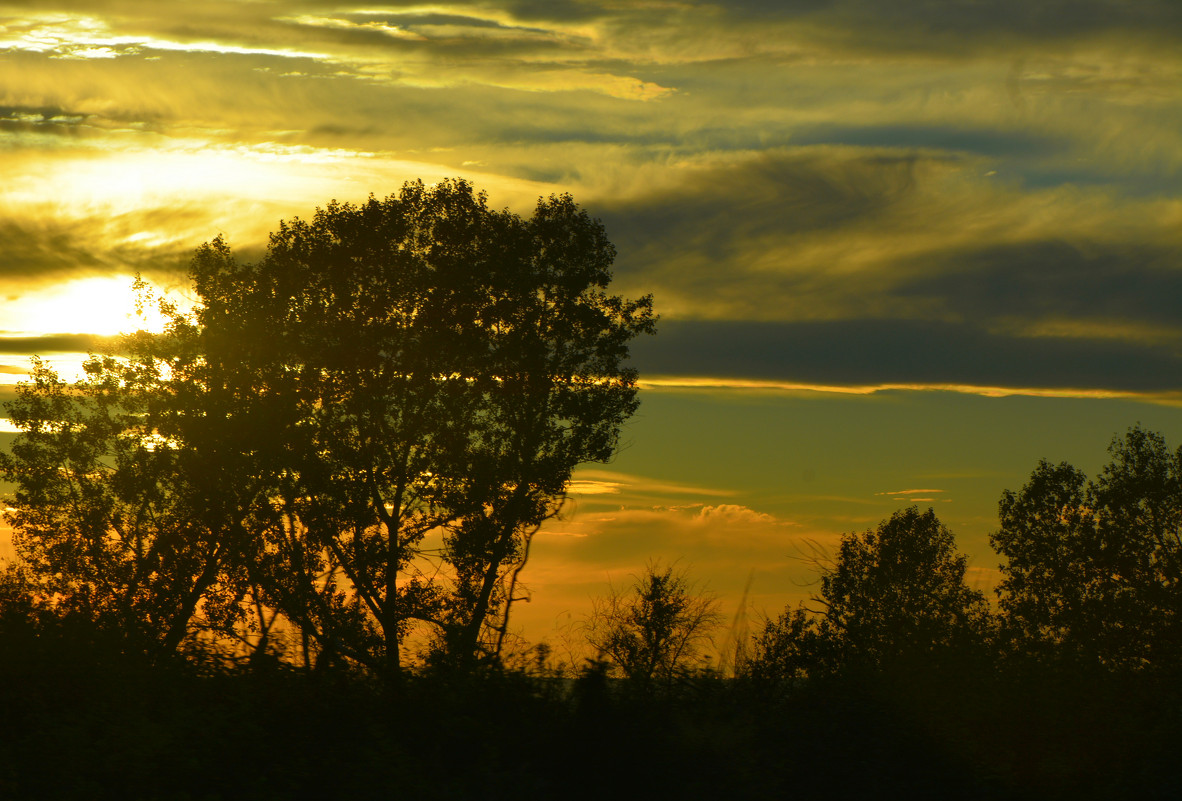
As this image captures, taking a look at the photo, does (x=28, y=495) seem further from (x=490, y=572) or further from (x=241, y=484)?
(x=490, y=572)

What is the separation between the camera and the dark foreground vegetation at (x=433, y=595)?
13.9m

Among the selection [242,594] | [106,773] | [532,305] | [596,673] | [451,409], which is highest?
[532,305]

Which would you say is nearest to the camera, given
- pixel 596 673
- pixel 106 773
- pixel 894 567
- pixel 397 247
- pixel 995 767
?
pixel 106 773

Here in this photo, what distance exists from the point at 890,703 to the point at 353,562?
1706cm

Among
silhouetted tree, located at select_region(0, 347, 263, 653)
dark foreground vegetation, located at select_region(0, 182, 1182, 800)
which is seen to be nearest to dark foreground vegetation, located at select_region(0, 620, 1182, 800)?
dark foreground vegetation, located at select_region(0, 182, 1182, 800)

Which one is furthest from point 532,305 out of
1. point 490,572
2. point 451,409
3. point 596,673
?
point 596,673

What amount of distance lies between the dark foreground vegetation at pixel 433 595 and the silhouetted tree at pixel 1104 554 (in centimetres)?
14

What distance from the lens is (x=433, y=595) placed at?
2886 cm

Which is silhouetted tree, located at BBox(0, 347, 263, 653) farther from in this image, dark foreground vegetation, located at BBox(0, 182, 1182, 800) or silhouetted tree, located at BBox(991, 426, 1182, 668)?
silhouetted tree, located at BBox(991, 426, 1182, 668)

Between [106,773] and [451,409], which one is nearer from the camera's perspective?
[106,773]

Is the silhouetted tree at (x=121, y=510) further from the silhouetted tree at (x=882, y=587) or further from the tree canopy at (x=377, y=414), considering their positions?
the silhouetted tree at (x=882, y=587)

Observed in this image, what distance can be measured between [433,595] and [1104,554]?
1407 inches

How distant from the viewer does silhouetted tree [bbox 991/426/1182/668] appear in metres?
45.6

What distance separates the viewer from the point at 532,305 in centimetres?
3019
